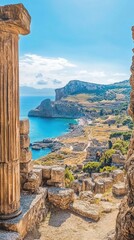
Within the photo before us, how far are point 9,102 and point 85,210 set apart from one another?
13.6 ft

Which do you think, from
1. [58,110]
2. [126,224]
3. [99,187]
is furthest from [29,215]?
[58,110]

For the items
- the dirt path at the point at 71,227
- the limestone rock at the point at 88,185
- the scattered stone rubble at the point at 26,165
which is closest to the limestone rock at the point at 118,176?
the limestone rock at the point at 88,185

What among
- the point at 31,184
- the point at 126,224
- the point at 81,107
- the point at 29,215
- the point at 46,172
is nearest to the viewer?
the point at 126,224

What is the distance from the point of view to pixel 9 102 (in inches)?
231

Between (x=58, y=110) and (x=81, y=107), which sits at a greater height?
(x=81, y=107)

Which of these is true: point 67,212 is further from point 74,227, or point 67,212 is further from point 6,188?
point 6,188

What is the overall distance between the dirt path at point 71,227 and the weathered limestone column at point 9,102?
1.30 metres

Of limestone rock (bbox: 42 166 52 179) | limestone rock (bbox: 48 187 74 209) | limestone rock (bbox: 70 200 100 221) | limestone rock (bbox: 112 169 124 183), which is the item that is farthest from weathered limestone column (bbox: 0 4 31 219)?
limestone rock (bbox: 112 169 124 183)

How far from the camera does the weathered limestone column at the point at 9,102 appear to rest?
18.6ft

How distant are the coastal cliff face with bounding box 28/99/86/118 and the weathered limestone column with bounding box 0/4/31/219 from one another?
135433mm

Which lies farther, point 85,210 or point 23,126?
point 85,210

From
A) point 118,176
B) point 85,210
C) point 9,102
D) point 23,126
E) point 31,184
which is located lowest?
point 118,176

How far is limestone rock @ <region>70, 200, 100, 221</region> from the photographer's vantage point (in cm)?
783

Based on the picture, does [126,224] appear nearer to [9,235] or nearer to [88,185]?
[9,235]
